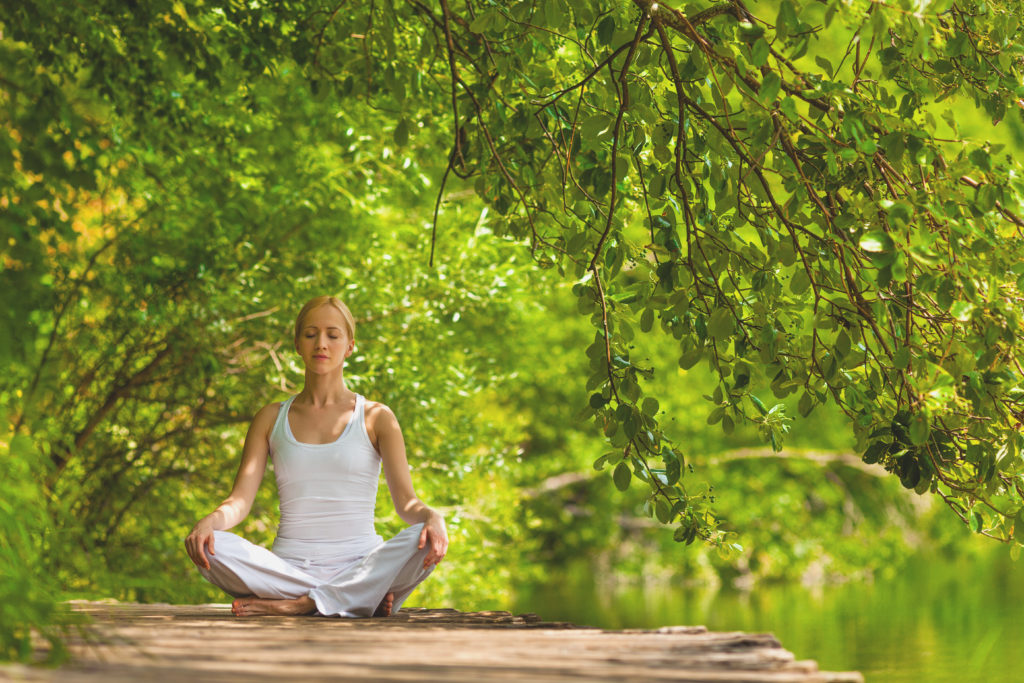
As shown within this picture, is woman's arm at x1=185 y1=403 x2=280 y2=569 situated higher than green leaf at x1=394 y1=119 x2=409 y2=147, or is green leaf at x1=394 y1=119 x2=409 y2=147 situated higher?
green leaf at x1=394 y1=119 x2=409 y2=147

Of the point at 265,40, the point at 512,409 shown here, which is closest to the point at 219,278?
the point at 265,40

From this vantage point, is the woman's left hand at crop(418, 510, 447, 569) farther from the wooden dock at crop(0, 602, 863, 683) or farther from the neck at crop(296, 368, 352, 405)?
the neck at crop(296, 368, 352, 405)

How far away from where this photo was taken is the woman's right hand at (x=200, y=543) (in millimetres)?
3902

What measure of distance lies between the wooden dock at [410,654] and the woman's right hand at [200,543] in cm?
33

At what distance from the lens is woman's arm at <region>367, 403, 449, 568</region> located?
3.92 metres

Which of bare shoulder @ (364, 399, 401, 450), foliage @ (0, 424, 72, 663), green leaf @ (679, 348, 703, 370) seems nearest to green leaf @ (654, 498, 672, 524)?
green leaf @ (679, 348, 703, 370)

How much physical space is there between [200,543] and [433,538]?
736mm

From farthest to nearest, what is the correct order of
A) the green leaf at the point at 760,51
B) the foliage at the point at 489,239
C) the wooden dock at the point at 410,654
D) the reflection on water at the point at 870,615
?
the reflection on water at the point at 870,615, the foliage at the point at 489,239, the green leaf at the point at 760,51, the wooden dock at the point at 410,654

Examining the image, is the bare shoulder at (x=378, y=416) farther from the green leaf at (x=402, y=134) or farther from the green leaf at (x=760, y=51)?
the green leaf at (x=760, y=51)

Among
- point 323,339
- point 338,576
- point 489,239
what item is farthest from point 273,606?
point 489,239

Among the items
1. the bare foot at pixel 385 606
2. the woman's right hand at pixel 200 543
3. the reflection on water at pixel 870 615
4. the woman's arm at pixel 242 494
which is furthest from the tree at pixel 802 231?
the reflection on water at pixel 870 615

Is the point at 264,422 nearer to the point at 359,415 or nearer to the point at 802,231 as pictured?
the point at 359,415

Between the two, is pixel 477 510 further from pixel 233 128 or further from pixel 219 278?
pixel 233 128

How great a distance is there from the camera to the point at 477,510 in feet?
30.9
